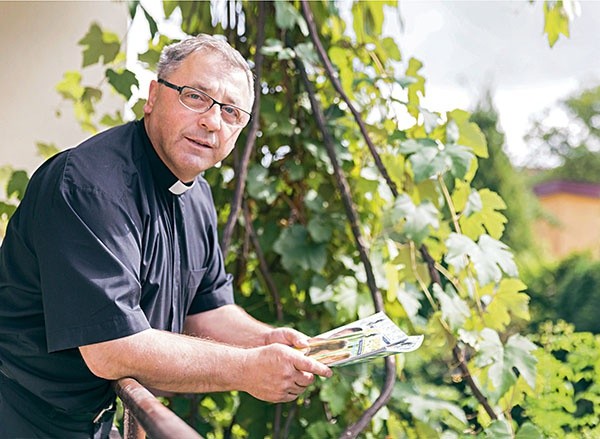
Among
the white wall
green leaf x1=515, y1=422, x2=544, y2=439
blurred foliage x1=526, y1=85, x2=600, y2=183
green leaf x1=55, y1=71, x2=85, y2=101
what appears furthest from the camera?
blurred foliage x1=526, y1=85, x2=600, y2=183

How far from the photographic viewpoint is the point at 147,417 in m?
1.17

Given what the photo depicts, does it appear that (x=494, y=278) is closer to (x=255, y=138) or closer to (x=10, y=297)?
(x=255, y=138)

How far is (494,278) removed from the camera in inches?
85.0

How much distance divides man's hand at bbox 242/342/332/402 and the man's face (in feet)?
1.25

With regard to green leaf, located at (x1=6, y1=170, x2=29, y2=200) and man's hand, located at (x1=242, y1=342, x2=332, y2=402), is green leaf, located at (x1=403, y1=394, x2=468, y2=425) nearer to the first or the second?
man's hand, located at (x1=242, y1=342, x2=332, y2=402)

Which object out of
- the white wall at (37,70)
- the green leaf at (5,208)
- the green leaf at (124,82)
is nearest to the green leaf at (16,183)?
the green leaf at (5,208)

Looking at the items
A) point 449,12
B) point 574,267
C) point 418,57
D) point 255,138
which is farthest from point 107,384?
point 449,12

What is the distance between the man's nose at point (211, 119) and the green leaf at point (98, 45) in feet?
2.87

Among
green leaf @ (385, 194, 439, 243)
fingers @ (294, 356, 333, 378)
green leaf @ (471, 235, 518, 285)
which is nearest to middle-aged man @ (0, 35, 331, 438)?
fingers @ (294, 356, 333, 378)

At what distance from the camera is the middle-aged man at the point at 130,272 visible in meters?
1.44

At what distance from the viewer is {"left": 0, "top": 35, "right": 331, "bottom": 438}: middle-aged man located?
1.44 meters

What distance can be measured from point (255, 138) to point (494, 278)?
2.40 feet

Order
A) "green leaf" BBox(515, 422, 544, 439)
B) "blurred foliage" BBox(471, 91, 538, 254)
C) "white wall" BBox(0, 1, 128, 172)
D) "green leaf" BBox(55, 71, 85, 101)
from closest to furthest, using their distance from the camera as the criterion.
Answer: "green leaf" BBox(515, 422, 544, 439) → "green leaf" BBox(55, 71, 85, 101) → "white wall" BBox(0, 1, 128, 172) → "blurred foliage" BBox(471, 91, 538, 254)

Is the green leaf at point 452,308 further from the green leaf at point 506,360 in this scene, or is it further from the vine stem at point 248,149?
the vine stem at point 248,149
